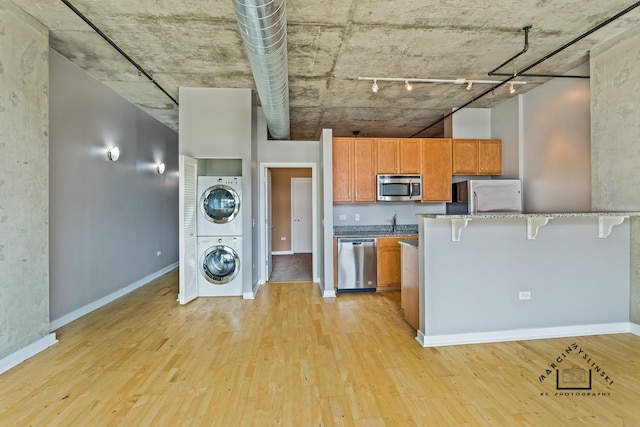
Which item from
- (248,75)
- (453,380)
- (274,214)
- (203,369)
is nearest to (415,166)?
(248,75)

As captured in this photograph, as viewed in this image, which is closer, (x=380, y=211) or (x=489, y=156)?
(x=489, y=156)

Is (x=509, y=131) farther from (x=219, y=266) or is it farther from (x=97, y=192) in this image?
(x=97, y=192)

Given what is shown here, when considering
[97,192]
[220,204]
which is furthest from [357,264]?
[97,192]

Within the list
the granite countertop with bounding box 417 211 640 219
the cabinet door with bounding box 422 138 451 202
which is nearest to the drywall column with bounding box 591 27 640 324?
the granite countertop with bounding box 417 211 640 219

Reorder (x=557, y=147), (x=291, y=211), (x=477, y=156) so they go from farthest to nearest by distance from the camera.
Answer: (x=291, y=211)
(x=477, y=156)
(x=557, y=147)

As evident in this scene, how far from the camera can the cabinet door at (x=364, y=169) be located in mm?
4730

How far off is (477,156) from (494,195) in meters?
0.87

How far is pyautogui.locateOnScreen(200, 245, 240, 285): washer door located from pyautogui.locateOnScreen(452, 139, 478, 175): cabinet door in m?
3.89

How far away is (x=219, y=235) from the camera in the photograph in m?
4.26

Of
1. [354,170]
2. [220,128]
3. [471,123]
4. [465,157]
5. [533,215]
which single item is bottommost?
[533,215]

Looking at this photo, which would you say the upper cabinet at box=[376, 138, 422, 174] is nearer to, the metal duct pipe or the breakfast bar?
the metal duct pipe

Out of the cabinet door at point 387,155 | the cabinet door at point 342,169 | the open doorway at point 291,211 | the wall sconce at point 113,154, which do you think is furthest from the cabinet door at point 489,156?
the wall sconce at point 113,154

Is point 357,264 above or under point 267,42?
under

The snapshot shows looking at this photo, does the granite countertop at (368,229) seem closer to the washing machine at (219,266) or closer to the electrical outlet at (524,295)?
the washing machine at (219,266)
